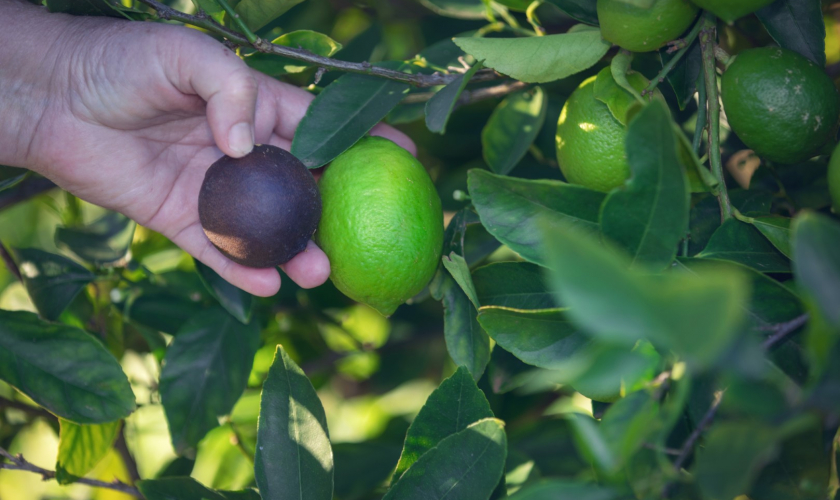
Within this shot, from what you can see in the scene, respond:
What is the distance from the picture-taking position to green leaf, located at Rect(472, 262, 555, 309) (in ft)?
2.97

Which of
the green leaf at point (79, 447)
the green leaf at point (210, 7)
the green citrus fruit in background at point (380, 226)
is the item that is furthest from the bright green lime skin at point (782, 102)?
the green leaf at point (79, 447)

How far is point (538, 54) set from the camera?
38.1 inches

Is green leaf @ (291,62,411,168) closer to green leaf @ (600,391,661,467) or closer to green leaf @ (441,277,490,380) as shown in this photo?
green leaf @ (441,277,490,380)

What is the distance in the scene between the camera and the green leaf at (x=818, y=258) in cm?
46

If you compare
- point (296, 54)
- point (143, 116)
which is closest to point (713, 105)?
point (296, 54)

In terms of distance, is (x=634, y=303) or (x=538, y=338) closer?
(x=634, y=303)

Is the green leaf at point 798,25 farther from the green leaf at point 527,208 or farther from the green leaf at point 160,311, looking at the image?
the green leaf at point 160,311

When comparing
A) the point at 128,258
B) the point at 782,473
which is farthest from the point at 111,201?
the point at 782,473

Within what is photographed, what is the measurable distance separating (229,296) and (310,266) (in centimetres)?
26

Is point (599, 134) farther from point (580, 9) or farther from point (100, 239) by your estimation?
point (100, 239)

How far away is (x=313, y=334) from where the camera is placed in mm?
1657

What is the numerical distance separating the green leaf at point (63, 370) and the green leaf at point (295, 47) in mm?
644

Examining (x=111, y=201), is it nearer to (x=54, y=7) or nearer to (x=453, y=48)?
(x=54, y=7)

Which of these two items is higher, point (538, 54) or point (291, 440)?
point (538, 54)
